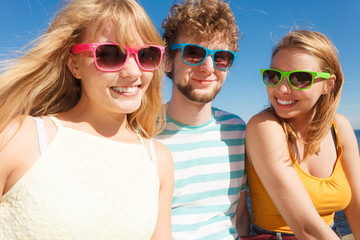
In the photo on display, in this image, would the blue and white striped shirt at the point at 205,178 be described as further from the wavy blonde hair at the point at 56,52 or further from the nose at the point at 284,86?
the wavy blonde hair at the point at 56,52

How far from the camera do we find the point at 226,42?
349cm

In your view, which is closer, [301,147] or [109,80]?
[109,80]

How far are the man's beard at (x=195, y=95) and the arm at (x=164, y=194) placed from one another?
92cm

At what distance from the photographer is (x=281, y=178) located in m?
2.79

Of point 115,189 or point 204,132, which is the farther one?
point 204,132

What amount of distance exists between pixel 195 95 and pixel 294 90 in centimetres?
105

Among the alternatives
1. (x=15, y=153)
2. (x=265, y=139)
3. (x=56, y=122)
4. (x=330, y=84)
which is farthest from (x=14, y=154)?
(x=330, y=84)

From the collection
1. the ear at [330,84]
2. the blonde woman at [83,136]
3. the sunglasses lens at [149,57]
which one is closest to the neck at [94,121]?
the blonde woman at [83,136]

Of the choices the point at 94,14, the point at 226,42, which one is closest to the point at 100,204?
the point at 94,14

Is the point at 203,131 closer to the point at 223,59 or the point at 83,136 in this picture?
the point at 223,59

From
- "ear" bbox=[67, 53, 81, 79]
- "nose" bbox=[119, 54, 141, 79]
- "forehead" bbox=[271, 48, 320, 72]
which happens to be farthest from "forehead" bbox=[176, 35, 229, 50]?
"ear" bbox=[67, 53, 81, 79]

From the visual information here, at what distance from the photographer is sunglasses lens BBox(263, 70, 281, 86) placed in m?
3.14

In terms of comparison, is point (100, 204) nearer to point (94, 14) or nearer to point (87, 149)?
point (87, 149)

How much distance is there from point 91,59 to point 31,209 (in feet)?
3.54
